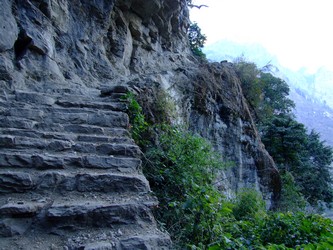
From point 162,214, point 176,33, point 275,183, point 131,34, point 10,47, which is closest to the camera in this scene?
point 162,214

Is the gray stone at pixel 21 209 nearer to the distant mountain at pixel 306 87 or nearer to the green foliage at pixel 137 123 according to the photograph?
the green foliage at pixel 137 123

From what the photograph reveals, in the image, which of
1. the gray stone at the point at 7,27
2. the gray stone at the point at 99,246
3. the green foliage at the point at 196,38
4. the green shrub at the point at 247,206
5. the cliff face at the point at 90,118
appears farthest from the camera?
the green foliage at the point at 196,38

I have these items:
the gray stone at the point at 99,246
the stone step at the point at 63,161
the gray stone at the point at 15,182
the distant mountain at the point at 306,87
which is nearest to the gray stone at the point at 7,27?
the stone step at the point at 63,161

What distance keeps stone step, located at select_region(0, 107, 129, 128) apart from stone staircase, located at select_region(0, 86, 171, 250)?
1cm

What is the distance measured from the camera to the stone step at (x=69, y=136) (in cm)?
318

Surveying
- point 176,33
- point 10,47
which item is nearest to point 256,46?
point 176,33

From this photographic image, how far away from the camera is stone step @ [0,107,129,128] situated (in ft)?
11.9

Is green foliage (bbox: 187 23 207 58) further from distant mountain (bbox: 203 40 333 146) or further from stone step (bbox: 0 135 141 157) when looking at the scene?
distant mountain (bbox: 203 40 333 146)

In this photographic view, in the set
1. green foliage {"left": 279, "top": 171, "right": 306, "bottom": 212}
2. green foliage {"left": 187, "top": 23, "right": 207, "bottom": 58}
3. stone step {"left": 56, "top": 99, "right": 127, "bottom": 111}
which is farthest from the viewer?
green foliage {"left": 187, "top": 23, "right": 207, "bottom": 58}

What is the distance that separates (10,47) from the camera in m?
4.78

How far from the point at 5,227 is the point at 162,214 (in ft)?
5.70

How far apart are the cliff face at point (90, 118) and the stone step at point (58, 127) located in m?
0.01

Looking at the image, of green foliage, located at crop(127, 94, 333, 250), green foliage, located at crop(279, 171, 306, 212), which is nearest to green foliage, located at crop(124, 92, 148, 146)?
green foliage, located at crop(127, 94, 333, 250)

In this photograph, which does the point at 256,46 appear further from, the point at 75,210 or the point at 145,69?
the point at 75,210
